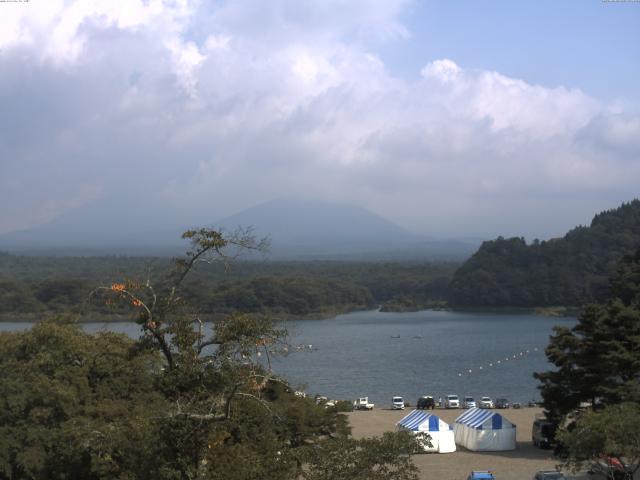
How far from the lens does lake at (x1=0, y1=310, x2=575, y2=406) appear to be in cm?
2847

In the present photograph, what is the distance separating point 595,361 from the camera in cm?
1424

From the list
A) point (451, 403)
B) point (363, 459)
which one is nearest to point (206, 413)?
point (363, 459)

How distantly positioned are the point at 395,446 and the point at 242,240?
5.93 feet

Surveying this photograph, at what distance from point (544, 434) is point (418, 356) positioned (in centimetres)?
2305

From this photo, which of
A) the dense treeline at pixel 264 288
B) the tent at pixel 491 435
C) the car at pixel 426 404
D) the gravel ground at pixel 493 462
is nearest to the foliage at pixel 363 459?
the gravel ground at pixel 493 462

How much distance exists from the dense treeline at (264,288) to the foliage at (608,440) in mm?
32116

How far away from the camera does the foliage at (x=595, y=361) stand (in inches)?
543

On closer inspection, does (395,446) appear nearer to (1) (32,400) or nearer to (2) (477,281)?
(1) (32,400)

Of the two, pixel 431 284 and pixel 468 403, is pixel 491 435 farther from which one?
pixel 431 284

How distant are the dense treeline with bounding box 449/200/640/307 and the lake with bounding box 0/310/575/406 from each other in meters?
4.79

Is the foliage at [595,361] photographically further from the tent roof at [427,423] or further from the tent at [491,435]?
the tent roof at [427,423]

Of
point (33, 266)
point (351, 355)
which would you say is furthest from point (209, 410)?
point (33, 266)

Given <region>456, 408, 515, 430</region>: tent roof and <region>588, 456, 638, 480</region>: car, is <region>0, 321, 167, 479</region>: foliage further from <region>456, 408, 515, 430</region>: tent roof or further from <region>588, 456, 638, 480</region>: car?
<region>456, 408, 515, 430</region>: tent roof

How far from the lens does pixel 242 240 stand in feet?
19.8
